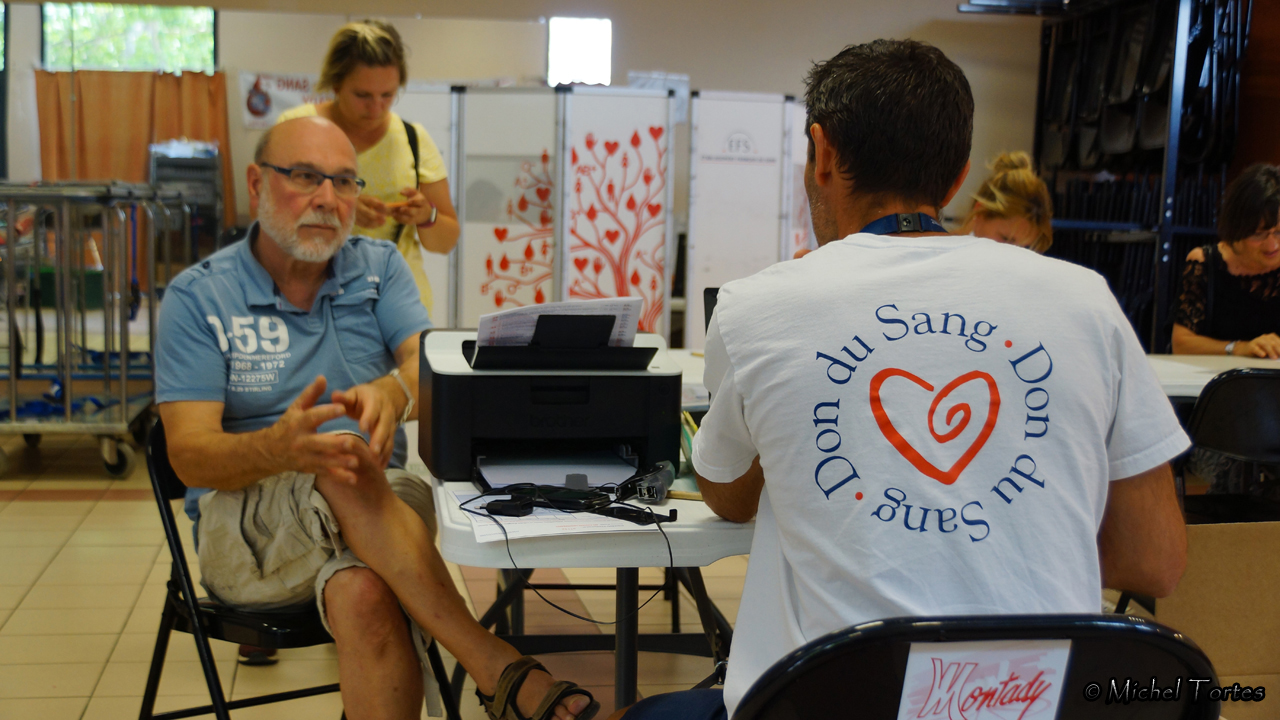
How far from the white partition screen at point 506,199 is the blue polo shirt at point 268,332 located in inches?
119

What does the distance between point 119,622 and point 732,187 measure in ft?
11.7

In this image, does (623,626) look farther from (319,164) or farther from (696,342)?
(696,342)

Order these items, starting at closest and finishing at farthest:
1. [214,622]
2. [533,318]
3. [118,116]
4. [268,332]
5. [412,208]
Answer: [533,318] → [214,622] → [268,332] → [412,208] → [118,116]

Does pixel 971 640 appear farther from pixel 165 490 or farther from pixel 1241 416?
pixel 1241 416

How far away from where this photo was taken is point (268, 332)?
169 cm

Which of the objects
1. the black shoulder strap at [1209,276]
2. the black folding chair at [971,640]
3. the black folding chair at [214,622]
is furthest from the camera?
the black shoulder strap at [1209,276]

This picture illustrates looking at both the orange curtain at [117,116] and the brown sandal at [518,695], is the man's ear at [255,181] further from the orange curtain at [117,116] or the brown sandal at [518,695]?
the orange curtain at [117,116]

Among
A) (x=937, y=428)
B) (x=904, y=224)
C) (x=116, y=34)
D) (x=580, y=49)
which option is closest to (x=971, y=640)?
(x=937, y=428)

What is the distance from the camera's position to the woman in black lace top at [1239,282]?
2.86 m

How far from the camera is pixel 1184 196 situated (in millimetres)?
5262

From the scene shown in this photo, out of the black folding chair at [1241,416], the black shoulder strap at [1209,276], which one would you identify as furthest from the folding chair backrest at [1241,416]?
the black shoulder strap at [1209,276]

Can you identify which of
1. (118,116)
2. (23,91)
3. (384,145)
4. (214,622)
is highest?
(23,91)

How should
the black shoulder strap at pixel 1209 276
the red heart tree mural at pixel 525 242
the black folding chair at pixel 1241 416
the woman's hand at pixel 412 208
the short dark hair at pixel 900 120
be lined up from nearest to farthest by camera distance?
the short dark hair at pixel 900 120 < the black folding chair at pixel 1241 416 < the woman's hand at pixel 412 208 < the black shoulder strap at pixel 1209 276 < the red heart tree mural at pixel 525 242

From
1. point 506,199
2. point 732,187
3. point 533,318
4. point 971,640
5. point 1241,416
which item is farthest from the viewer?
point 732,187
